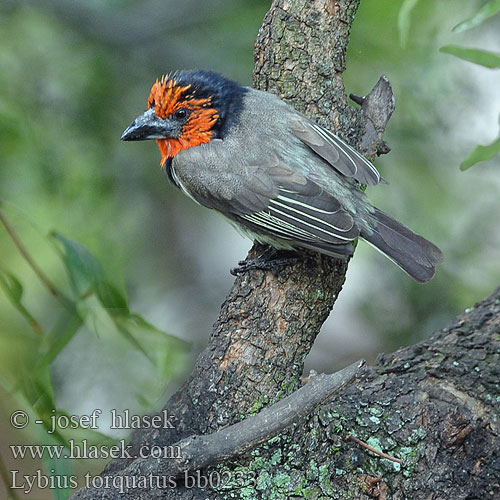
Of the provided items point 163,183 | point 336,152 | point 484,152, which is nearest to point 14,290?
point 336,152

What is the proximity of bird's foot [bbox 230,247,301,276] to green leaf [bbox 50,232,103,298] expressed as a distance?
1.65 ft

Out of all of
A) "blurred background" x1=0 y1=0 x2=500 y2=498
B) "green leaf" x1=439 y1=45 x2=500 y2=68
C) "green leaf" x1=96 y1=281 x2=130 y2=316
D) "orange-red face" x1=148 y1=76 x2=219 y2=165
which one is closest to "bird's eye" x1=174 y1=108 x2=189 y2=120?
"orange-red face" x1=148 y1=76 x2=219 y2=165

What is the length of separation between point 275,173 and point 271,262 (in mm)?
432

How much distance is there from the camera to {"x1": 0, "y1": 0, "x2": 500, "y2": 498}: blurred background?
150 inches

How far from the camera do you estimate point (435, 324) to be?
185 inches

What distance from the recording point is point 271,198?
2.88 meters

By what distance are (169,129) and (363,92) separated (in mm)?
1441

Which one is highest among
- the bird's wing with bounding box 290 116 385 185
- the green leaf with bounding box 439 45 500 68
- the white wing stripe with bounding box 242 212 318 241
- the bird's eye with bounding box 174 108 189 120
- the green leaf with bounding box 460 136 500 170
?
the bird's eye with bounding box 174 108 189 120

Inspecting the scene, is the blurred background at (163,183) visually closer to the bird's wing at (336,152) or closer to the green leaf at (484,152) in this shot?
the bird's wing at (336,152)

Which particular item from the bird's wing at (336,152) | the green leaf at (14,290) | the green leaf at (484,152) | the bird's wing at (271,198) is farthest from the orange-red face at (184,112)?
the green leaf at (484,152)

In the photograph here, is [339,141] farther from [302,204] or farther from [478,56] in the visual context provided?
[478,56]

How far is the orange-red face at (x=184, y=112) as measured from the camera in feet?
10.3

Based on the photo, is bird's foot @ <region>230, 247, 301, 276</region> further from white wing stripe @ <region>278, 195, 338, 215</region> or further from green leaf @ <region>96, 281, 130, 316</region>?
green leaf @ <region>96, 281, 130, 316</region>

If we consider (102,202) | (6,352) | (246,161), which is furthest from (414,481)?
(102,202)
